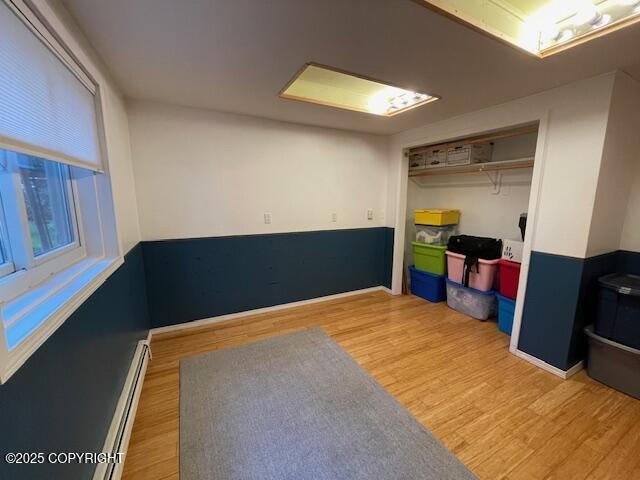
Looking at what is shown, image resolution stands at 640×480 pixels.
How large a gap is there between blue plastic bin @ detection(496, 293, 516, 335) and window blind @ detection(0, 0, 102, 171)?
349 cm

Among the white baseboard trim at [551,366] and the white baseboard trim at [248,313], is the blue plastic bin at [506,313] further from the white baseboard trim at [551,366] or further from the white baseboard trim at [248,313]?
the white baseboard trim at [248,313]

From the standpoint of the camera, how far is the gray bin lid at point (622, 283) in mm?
1831

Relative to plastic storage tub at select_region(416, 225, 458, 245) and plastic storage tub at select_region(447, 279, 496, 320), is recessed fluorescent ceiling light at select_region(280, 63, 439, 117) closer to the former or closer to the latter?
plastic storage tub at select_region(416, 225, 458, 245)

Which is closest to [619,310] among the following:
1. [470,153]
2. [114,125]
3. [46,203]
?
[470,153]

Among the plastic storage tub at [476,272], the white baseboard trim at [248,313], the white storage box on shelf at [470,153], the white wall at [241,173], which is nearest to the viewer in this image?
the white wall at [241,173]

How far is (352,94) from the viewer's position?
2.62m

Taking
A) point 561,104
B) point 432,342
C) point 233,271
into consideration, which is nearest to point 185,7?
point 233,271

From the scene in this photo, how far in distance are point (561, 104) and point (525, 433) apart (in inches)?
89.9

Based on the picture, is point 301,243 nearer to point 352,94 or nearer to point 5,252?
point 352,94

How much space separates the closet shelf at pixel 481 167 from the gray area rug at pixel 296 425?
2.42m

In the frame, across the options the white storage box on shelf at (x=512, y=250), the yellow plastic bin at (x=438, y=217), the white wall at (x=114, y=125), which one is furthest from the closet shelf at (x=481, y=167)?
the white wall at (x=114, y=125)

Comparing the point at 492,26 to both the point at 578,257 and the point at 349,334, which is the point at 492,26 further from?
the point at 349,334

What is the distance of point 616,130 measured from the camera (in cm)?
189

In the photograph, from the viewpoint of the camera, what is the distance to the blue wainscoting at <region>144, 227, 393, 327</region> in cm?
267
